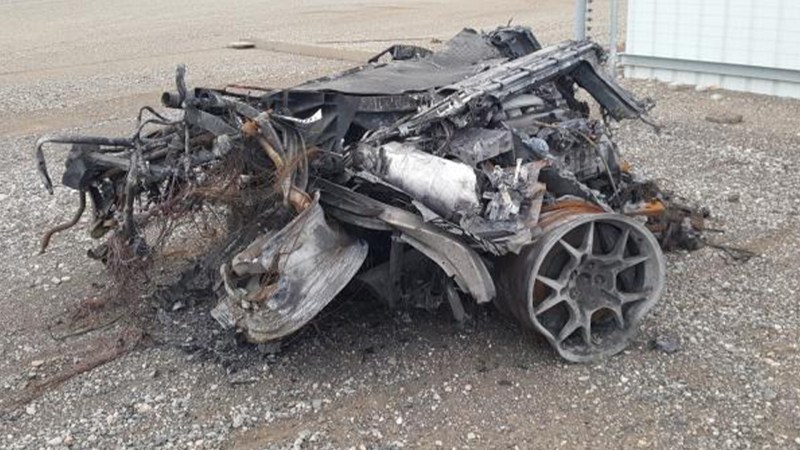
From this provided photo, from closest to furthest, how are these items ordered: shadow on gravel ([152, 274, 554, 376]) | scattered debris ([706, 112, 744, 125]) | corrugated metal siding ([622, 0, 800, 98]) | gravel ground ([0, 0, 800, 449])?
gravel ground ([0, 0, 800, 449]) < shadow on gravel ([152, 274, 554, 376]) < scattered debris ([706, 112, 744, 125]) < corrugated metal siding ([622, 0, 800, 98])

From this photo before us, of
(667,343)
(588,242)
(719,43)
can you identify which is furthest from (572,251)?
(719,43)

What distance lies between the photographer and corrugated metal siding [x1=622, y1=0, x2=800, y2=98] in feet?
35.0

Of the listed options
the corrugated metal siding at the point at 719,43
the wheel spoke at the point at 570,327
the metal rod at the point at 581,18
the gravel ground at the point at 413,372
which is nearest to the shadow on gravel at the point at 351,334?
the gravel ground at the point at 413,372

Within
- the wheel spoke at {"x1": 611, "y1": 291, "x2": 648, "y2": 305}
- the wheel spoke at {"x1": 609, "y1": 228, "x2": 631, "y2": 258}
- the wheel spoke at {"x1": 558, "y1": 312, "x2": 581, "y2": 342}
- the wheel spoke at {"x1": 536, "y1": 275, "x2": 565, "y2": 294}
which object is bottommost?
the wheel spoke at {"x1": 558, "y1": 312, "x2": 581, "y2": 342}

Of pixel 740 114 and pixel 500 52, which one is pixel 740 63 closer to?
pixel 740 114

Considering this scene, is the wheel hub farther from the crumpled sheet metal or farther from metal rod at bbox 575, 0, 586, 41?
metal rod at bbox 575, 0, 586, 41

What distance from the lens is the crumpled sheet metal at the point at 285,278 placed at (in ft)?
13.5

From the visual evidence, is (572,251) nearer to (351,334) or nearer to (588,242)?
(588,242)

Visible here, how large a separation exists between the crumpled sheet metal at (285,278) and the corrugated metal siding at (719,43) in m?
8.52

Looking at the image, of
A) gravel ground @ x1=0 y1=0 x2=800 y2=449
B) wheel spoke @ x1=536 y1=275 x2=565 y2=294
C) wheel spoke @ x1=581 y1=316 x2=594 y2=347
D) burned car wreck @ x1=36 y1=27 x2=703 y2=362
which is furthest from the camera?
wheel spoke @ x1=581 y1=316 x2=594 y2=347

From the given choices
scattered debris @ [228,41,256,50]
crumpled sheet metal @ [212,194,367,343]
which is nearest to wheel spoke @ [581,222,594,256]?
crumpled sheet metal @ [212,194,367,343]

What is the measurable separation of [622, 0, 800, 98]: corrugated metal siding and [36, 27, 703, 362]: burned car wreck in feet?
21.8

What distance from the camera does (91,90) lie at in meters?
14.7

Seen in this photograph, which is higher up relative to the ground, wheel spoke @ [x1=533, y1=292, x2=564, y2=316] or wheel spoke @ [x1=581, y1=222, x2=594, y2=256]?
wheel spoke @ [x1=581, y1=222, x2=594, y2=256]
